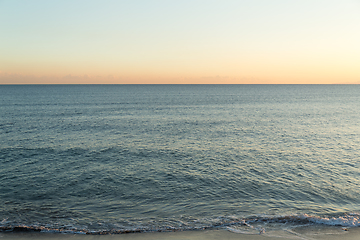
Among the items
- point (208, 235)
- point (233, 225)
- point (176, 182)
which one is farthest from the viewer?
point (176, 182)

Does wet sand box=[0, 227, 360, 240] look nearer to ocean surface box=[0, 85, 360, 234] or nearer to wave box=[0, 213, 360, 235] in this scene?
wave box=[0, 213, 360, 235]

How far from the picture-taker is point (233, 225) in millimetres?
15133

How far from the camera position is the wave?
14.5 meters

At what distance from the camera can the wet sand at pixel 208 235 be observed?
1355 centimetres

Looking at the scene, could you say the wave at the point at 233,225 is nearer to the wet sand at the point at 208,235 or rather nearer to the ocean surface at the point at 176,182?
the ocean surface at the point at 176,182

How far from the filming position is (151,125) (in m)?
52.8

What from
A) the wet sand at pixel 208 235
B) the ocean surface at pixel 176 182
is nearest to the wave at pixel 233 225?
the ocean surface at pixel 176 182

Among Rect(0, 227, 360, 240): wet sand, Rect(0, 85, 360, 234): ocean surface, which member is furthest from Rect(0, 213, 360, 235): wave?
Rect(0, 227, 360, 240): wet sand

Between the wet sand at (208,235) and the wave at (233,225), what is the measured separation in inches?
17.3

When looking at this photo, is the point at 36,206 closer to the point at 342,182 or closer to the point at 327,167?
the point at 342,182

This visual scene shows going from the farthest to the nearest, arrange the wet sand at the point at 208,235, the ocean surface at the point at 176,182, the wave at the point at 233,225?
the ocean surface at the point at 176,182 < the wave at the point at 233,225 < the wet sand at the point at 208,235

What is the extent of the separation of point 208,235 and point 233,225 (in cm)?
220

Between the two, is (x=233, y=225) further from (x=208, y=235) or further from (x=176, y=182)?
(x=176, y=182)

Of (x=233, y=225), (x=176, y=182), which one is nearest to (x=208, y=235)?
(x=233, y=225)
